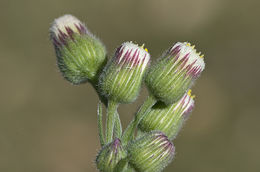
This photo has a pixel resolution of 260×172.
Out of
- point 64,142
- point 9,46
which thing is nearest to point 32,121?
point 64,142

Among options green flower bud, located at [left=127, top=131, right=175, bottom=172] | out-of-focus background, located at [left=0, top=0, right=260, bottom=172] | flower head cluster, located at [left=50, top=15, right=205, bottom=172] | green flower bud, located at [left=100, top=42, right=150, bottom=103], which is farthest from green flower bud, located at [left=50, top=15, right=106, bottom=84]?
out-of-focus background, located at [left=0, top=0, right=260, bottom=172]

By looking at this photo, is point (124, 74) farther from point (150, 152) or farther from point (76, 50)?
point (150, 152)

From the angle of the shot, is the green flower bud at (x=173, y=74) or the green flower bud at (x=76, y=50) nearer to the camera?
the green flower bud at (x=173, y=74)

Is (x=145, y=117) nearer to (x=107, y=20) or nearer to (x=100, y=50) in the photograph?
(x=100, y=50)

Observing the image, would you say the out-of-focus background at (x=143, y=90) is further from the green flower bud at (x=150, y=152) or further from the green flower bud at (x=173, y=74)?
the green flower bud at (x=150, y=152)

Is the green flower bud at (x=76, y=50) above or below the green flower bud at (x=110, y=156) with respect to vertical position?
above

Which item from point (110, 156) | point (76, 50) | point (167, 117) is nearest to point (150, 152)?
point (110, 156)

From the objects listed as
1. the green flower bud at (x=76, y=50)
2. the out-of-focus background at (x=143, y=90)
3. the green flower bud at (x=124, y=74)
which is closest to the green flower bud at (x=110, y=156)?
the green flower bud at (x=124, y=74)
